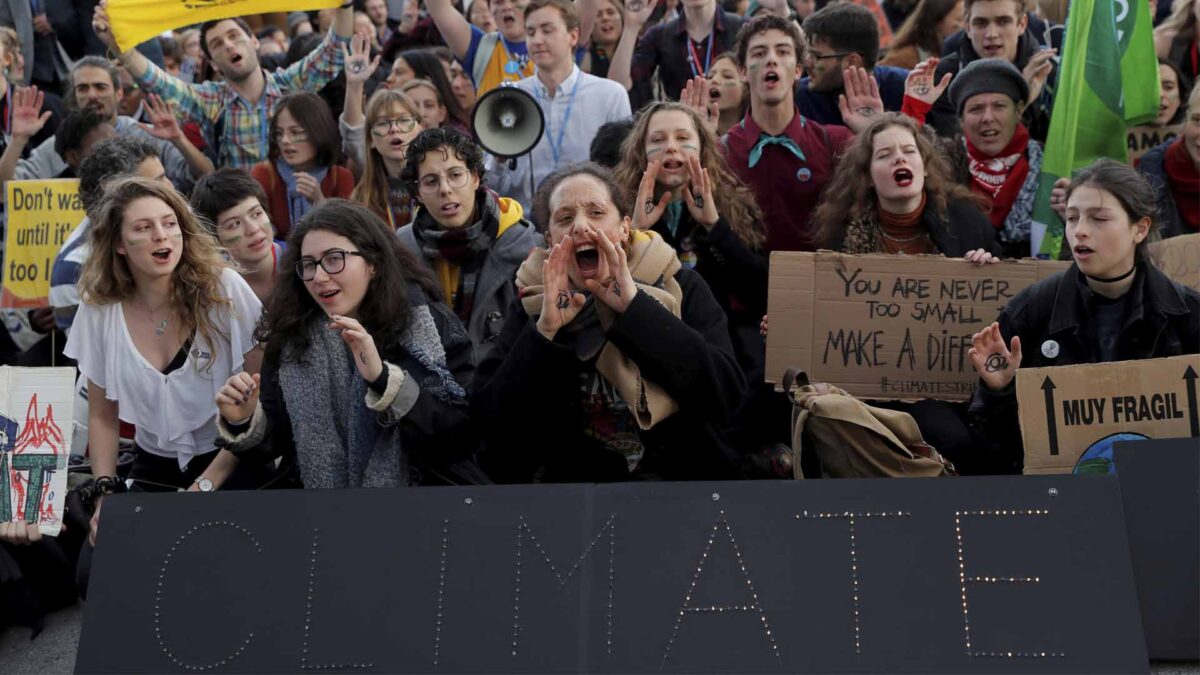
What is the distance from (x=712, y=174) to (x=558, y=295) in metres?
1.70

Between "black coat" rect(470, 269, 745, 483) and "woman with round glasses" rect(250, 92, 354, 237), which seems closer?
"black coat" rect(470, 269, 745, 483)

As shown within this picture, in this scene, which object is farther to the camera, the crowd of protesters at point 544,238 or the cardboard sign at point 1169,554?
the crowd of protesters at point 544,238

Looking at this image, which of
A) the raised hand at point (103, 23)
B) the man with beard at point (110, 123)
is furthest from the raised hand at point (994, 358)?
the raised hand at point (103, 23)

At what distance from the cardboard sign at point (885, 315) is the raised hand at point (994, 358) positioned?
1.55ft

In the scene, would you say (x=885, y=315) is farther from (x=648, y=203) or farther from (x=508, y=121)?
(x=508, y=121)

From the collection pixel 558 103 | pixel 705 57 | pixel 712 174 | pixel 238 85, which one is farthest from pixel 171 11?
pixel 712 174

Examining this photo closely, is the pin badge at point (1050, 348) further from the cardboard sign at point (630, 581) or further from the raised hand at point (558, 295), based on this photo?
the raised hand at point (558, 295)

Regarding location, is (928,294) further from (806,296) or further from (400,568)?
(400,568)

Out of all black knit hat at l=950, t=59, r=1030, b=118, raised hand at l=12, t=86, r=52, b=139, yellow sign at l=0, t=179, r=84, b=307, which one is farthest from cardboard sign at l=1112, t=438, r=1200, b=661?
raised hand at l=12, t=86, r=52, b=139

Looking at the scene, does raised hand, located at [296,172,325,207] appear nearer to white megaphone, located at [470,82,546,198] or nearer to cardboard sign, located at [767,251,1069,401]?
white megaphone, located at [470,82,546,198]

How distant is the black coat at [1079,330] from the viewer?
5289 millimetres

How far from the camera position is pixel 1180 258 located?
5.93 m

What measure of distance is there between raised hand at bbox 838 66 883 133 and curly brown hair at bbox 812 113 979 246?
87 cm

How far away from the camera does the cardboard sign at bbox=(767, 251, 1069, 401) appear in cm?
582
